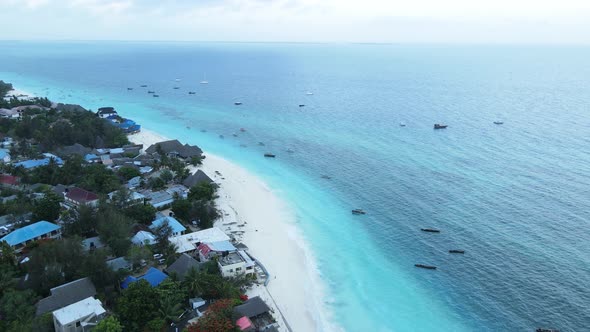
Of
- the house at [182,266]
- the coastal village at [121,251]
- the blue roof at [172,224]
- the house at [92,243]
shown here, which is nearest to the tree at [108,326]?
the coastal village at [121,251]

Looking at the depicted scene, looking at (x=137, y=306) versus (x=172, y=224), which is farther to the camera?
(x=172, y=224)

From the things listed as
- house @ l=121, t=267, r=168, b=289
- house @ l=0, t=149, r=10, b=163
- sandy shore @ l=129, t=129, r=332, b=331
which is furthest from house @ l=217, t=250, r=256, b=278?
house @ l=0, t=149, r=10, b=163

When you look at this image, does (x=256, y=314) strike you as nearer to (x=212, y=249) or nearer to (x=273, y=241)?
(x=212, y=249)

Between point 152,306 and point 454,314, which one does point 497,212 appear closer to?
point 454,314

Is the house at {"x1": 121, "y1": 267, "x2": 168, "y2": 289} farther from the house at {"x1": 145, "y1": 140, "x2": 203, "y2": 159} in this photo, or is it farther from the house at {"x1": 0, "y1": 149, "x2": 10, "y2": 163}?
the house at {"x1": 0, "y1": 149, "x2": 10, "y2": 163}

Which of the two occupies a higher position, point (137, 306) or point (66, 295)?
point (137, 306)

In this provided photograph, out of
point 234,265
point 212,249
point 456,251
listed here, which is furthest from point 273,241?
point 456,251

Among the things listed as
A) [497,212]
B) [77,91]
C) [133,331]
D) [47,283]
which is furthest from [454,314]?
[77,91]

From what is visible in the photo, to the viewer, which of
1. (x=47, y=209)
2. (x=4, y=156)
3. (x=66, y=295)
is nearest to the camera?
(x=66, y=295)

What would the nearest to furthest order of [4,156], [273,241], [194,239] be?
1. [194,239]
2. [273,241]
3. [4,156]
